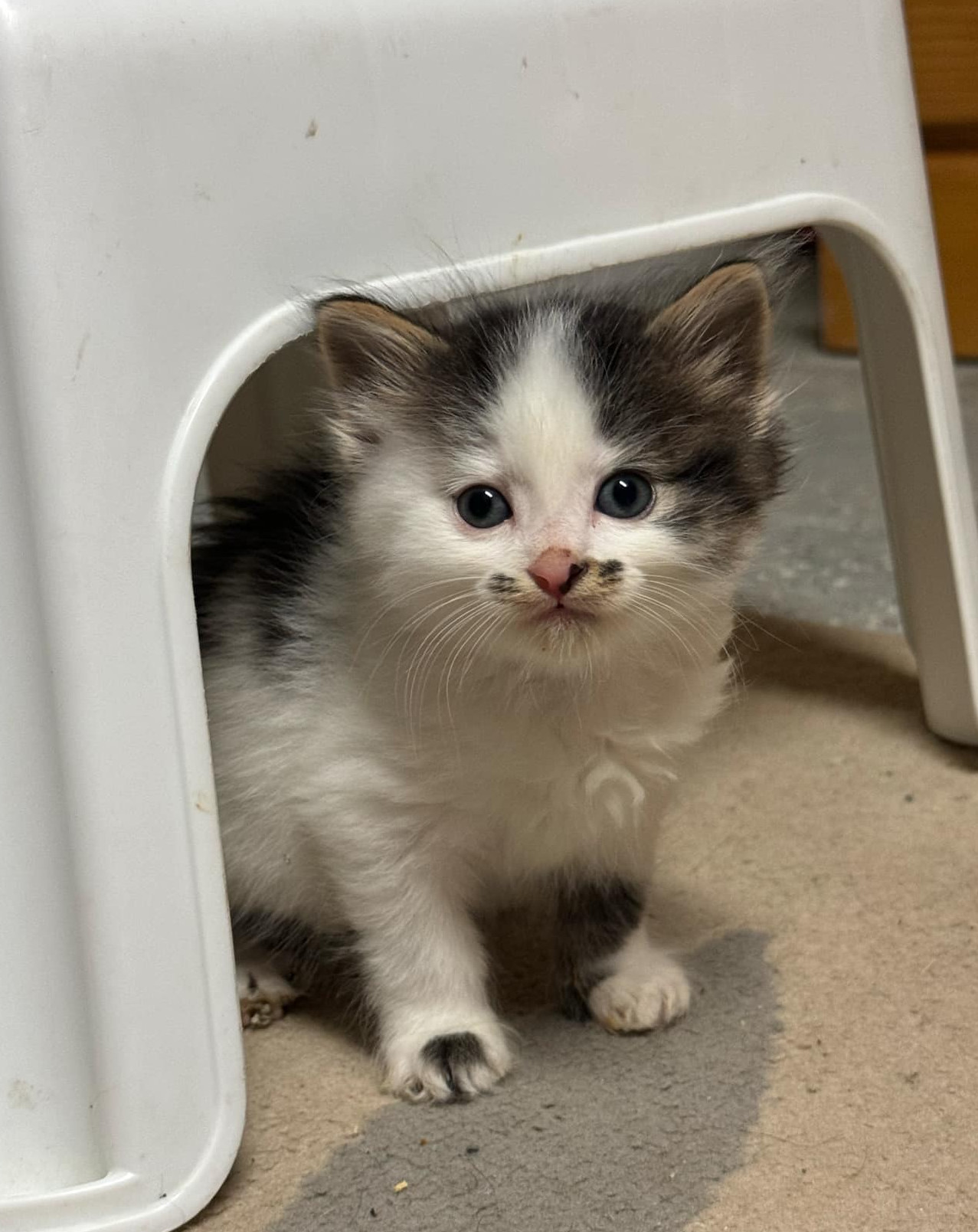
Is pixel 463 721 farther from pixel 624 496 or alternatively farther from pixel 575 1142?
pixel 575 1142

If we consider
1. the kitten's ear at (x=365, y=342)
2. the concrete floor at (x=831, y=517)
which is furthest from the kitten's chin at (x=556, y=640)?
the concrete floor at (x=831, y=517)

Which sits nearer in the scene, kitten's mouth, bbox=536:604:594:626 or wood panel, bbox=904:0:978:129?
kitten's mouth, bbox=536:604:594:626

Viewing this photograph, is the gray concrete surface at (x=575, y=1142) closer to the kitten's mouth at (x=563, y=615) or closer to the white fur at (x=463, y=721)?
the white fur at (x=463, y=721)

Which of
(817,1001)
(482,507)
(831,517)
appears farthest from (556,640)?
(831,517)

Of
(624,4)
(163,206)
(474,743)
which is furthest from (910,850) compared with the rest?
(163,206)

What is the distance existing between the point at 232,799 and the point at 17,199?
671mm

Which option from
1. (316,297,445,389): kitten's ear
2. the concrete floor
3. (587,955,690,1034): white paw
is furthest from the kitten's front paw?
the concrete floor

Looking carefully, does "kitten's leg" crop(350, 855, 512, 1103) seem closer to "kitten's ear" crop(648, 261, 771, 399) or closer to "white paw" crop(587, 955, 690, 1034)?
"white paw" crop(587, 955, 690, 1034)

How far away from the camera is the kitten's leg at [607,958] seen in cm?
149

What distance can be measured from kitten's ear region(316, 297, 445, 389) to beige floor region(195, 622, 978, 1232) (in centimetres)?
69

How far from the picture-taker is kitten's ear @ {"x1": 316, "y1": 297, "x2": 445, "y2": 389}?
1223 millimetres

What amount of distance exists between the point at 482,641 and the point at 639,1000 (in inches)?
18.5

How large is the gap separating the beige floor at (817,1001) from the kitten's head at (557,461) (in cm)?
45

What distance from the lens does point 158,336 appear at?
1135mm
